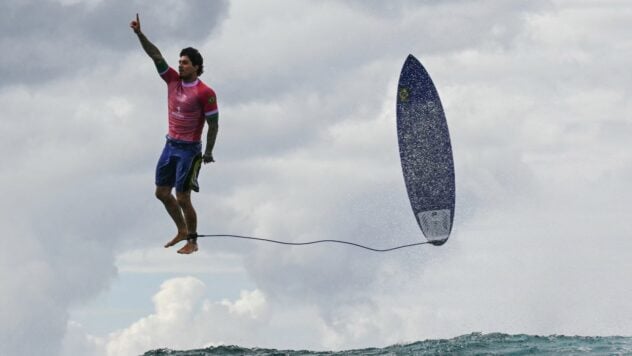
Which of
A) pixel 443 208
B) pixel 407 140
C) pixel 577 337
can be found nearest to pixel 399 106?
pixel 407 140

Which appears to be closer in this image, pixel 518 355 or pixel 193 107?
pixel 193 107

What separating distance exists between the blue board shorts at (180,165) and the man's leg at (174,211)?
15 centimetres

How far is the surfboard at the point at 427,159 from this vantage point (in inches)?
798

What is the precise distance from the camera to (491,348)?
22.0m

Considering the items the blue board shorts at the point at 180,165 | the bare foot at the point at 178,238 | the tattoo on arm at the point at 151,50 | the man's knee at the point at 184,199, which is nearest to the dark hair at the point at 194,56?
the tattoo on arm at the point at 151,50

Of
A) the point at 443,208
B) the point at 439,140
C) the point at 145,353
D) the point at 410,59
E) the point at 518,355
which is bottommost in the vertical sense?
the point at 518,355

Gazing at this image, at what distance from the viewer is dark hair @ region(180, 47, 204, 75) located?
1576 centimetres

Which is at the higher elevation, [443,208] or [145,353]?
[443,208]

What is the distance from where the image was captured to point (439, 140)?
2025 centimetres

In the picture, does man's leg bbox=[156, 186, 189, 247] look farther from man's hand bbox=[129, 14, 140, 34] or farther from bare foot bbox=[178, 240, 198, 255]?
man's hand bbox=[129, 14, 140, 34]

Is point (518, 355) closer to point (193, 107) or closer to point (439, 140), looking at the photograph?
point (439, 140)

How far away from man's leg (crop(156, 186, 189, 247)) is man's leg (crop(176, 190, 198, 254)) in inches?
5.3

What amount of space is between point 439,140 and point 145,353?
33.9 ft

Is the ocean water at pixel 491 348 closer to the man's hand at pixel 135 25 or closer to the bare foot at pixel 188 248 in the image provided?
the bare foot at pixel 188 248
